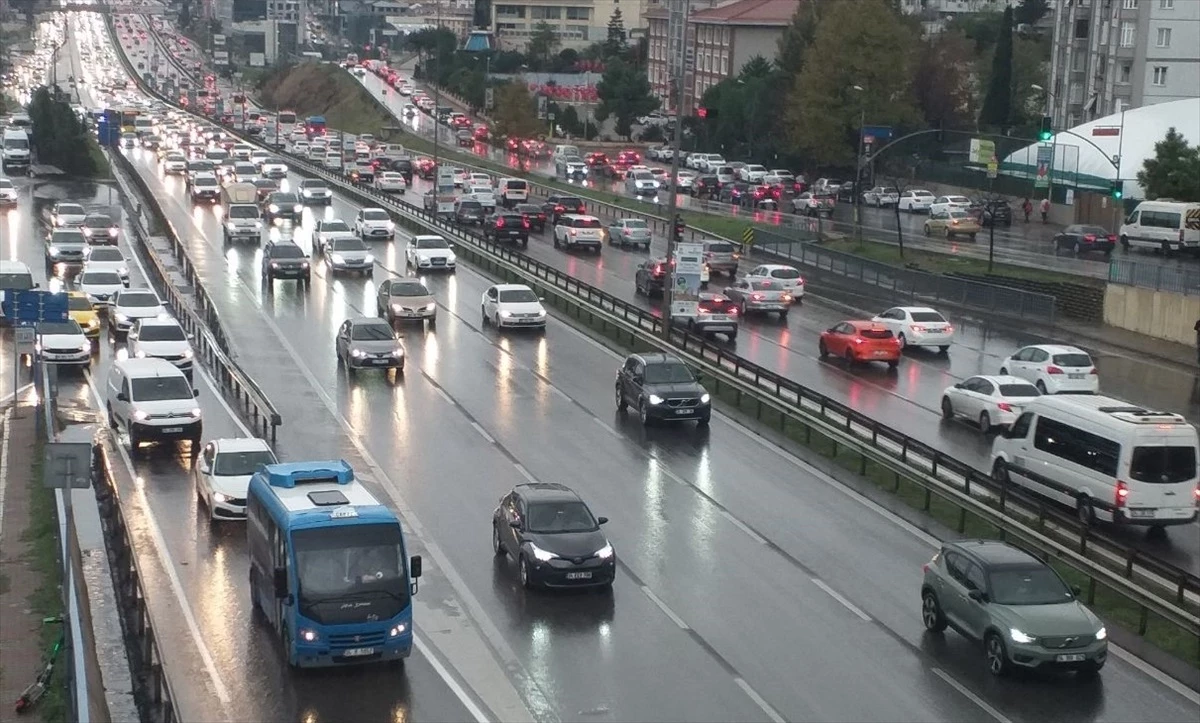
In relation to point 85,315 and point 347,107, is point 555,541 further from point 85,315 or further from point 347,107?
point 347,107

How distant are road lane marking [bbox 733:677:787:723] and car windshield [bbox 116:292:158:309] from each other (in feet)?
104

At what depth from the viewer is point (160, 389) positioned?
34.1 meters

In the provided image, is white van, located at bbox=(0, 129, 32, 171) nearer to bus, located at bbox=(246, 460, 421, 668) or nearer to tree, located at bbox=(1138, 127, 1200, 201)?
tree, located at bbox=(1138, 127, 1200, 201)

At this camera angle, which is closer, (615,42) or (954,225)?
(954,225)

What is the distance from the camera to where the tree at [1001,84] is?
373 feet

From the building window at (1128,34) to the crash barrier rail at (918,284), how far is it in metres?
38.9

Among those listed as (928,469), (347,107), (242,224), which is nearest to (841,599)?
(928,469)

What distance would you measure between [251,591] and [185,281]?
37157 mm

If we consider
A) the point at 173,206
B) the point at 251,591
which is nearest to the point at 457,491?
the point at 251,591

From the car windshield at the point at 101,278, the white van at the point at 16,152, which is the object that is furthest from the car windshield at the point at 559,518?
the white van at the point at 16,152

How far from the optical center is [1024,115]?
4909 inches

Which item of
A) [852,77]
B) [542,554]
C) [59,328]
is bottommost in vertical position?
[59,328]

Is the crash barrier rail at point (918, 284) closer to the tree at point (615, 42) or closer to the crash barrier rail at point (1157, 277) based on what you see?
the crash barrier rail at point (1157, 277)

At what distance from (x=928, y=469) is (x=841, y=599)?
719 cm
